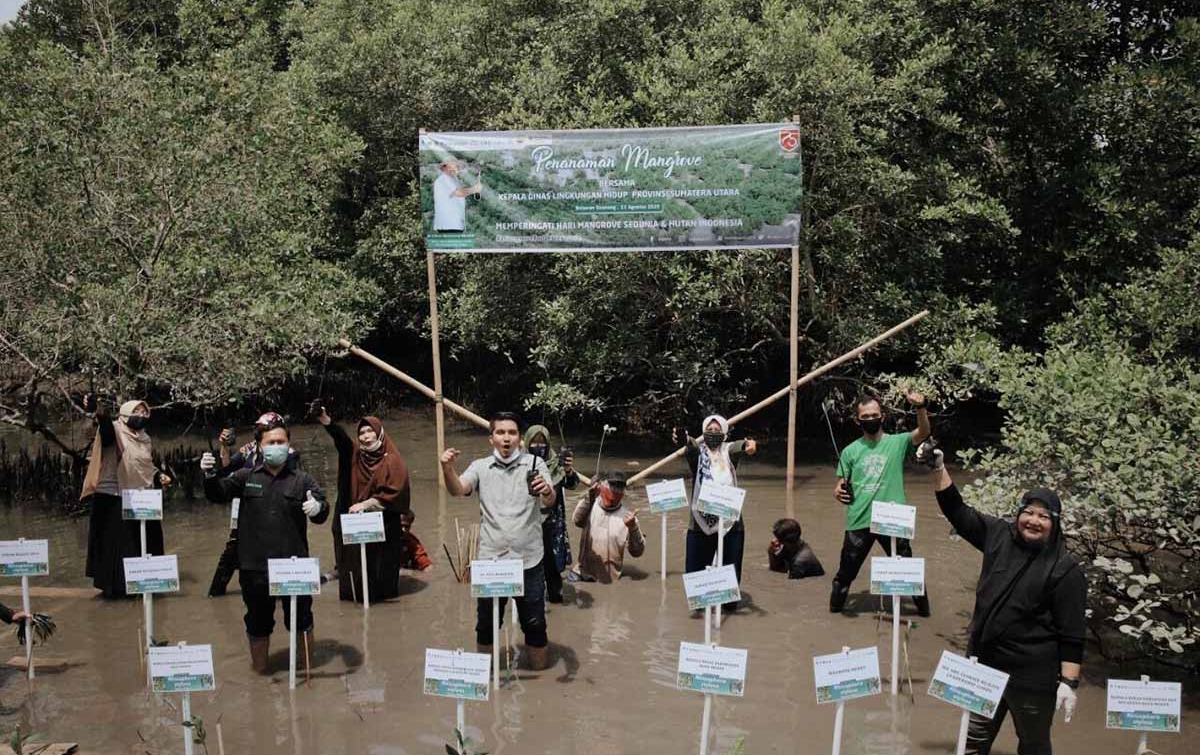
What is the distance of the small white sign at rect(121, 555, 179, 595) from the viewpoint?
730 centimetres

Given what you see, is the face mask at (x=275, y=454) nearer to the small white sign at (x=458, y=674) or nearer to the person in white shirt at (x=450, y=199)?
the small white sign at (x=458, y=674)

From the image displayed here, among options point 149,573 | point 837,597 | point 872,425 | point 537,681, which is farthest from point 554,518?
point 149,573

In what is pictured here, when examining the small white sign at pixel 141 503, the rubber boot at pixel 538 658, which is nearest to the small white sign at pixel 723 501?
the rubber boot at pixel 538 658

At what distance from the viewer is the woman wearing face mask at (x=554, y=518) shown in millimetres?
8414

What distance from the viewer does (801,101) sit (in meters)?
14.5

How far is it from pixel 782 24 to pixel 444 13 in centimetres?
739

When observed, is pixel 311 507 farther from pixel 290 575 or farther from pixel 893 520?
pixel 893 520

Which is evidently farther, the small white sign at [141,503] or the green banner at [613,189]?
the green banner at [613,189]

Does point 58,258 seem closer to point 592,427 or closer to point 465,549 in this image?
point 465,549

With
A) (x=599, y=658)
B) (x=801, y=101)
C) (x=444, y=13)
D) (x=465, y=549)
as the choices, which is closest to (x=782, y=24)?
(x=801, y=101)

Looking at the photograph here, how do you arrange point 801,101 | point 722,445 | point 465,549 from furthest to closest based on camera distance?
point 801,101, point 465,549, point 722,445

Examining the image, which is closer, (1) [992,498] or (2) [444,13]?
(1) [992,498]

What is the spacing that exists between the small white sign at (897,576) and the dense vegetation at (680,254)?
94 cm

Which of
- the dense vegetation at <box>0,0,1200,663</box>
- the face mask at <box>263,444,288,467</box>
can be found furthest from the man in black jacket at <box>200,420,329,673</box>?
the dense vegetation at <box>0,0,1200,663</box>
